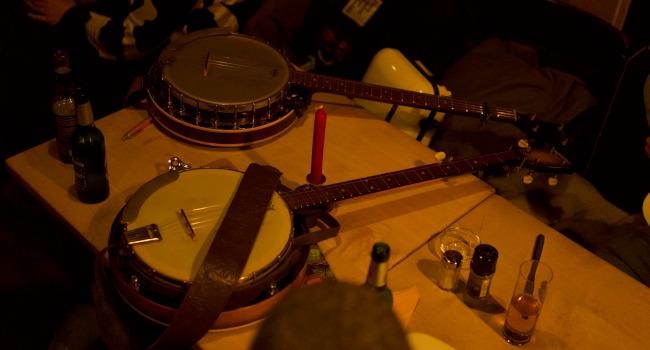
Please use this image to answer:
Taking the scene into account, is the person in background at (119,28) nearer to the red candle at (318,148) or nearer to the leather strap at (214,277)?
the red candle at (318,148)

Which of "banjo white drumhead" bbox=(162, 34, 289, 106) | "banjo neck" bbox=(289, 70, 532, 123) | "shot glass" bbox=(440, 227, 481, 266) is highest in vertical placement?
"banjo white drumhead" bbox=(162, 34, 289, 106)

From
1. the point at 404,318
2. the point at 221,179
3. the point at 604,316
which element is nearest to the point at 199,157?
the point at 221,179

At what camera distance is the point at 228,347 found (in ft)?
3.78

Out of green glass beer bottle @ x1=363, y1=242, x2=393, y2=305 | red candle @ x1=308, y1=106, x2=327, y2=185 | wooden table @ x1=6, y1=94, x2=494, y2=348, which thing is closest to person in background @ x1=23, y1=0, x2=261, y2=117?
wooden table @ x1=6, y1=94, x2=494, y2=348

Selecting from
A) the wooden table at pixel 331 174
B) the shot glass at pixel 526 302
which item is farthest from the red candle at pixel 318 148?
the shot glass at pixel 526 302

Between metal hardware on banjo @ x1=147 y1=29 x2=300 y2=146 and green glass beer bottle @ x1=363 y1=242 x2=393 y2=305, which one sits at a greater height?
green glass beer bottle @ x1=363 y1=242 x2=393 y2=305

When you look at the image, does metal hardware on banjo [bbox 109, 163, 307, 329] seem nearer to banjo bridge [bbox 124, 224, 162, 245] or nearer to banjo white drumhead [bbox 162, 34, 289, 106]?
banjo bridge [bbox 124, 224, 162, 245]

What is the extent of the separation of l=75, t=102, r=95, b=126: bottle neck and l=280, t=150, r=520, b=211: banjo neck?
491 millimetres

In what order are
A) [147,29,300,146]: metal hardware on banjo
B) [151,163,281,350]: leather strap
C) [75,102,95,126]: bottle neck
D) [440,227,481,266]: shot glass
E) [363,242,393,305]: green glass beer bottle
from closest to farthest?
[363,242,393,305]: green glass beer bottle → [151,163,281,350]: leather strap → [75,102,95,126]: bottle neck → [440,227,481,266]: shot glass → [147,29,300,146]: metal hardware on banjo

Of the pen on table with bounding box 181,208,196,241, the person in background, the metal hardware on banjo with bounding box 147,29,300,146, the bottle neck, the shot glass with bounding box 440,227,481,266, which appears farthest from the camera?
the person in background

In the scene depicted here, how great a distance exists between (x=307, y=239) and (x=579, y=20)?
174cm

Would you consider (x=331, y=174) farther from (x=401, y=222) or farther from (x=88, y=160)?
(x=88, y=160)

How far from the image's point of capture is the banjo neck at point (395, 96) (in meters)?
1.73

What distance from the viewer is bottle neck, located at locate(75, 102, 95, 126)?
131cm
